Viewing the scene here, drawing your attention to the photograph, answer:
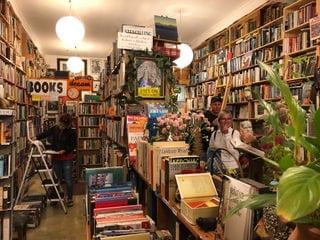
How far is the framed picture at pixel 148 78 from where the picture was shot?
12.0 feet

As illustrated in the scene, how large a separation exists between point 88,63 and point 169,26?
7.68 meters

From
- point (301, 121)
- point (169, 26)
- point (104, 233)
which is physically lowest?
point (104, 233)

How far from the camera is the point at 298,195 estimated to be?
57 centimetres

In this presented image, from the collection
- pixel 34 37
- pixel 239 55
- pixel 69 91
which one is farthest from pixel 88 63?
pixel 239 55

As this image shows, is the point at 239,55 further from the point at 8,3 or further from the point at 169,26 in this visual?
the point at 8,3

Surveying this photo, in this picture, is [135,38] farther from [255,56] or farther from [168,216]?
[255,56]

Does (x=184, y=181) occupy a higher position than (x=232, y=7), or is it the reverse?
(x=232, y=7)

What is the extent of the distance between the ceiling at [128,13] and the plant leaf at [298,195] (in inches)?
173

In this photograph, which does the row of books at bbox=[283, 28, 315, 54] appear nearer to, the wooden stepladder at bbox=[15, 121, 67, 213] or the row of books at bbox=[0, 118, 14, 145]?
the row of books at bbox=[0, 118, 14, 145]

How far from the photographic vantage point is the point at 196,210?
1450mm

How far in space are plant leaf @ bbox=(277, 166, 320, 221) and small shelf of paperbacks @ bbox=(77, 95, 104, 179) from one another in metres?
7.64

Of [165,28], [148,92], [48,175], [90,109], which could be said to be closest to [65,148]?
[48,175]

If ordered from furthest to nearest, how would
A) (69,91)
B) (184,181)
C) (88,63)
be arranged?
(88,63) → (69,91) → (184,181)

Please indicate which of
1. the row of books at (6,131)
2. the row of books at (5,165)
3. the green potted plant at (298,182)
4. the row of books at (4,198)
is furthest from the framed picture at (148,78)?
the green potted plant at (298,182)
